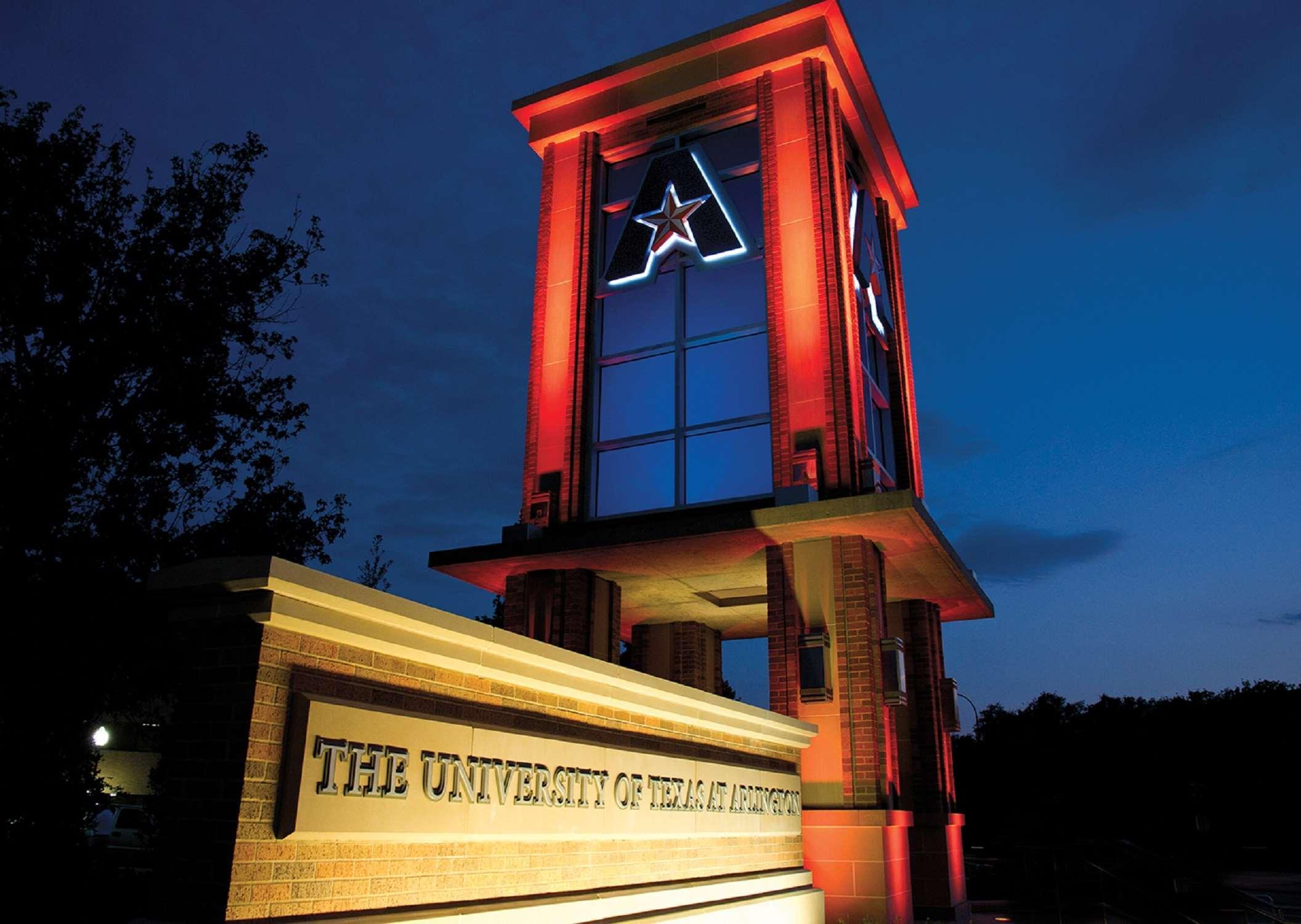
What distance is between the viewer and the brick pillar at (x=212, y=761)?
4.76 meters

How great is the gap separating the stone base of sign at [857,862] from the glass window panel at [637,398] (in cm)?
677

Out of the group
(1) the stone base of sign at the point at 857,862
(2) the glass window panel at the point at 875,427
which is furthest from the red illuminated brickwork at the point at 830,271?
(1) the stone base of sign at the point at 857,862

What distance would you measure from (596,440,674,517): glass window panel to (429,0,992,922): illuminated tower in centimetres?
4

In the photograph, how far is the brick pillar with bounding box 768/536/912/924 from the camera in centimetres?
1247

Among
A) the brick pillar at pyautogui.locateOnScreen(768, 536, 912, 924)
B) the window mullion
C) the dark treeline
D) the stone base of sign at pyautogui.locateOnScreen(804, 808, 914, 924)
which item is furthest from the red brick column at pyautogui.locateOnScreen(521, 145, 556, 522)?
the dark treeline

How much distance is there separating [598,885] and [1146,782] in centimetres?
4885

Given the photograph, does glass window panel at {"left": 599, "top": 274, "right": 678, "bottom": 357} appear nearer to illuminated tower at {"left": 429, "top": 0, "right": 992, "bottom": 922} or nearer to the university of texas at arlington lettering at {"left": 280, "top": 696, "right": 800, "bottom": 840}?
illuminated tower at {"left": 429, "top": 0, "right": 992, "bottom": 922}

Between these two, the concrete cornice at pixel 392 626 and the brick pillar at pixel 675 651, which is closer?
the concrete cornice at pixel 392 626

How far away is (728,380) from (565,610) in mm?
4671

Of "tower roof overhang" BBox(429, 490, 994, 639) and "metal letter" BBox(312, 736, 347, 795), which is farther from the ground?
"tower roof overhang" BBox(429, 490, 994, 639)

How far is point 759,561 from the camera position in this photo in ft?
50.0

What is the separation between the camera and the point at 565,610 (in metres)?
15.5

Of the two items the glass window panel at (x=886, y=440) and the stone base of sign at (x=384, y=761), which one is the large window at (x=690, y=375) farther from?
the stone base of sign at (x=384, y=761)

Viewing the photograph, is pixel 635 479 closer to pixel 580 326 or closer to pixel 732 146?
pixel 580 326
